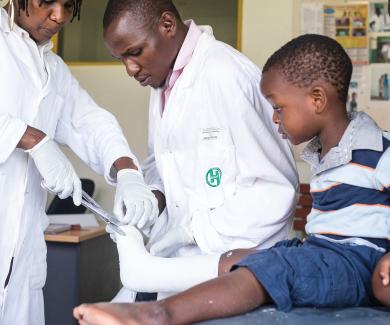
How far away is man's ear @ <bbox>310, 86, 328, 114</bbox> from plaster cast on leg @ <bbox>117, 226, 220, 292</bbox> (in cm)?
40

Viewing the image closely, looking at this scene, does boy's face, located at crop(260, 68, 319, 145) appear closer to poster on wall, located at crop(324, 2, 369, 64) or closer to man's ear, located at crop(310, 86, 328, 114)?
man's ear, located at crop(310, 86, 328, 114)

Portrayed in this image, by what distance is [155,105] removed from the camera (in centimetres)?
145

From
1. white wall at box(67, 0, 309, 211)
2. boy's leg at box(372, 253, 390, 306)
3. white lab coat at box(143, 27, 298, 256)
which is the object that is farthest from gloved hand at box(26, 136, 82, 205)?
white wall at box(67, 0, 309, 211)

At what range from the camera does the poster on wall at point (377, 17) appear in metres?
2.75

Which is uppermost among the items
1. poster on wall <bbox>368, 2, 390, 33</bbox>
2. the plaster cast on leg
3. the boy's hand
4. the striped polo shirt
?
poster on wall <bbox>368, 2, 390, 33</bbox>

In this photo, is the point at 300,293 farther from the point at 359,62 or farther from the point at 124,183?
the point at 359,62

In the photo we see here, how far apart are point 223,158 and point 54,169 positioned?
40cm

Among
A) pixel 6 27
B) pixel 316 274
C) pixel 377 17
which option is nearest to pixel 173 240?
pixel 316 274

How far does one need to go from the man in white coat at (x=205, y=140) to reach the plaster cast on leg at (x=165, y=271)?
0.47ft

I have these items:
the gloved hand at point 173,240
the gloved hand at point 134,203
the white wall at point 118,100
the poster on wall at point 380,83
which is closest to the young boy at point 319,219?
the gloved hand at point 173,240

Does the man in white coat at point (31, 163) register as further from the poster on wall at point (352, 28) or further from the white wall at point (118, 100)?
the poster on wall at point (352, 28)

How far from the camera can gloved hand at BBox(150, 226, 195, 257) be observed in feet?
4.03

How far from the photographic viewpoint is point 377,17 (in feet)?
9.04

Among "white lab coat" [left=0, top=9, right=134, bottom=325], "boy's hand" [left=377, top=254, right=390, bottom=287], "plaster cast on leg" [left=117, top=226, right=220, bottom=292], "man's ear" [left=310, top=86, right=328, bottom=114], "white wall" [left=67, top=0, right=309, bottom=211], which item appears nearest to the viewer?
"boy's hand" [left=377, top=254, right=390, bottom=287]
